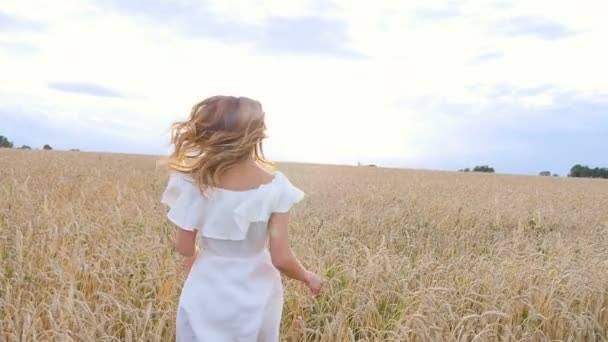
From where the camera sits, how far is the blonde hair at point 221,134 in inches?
93.9

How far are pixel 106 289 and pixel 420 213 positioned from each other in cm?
547

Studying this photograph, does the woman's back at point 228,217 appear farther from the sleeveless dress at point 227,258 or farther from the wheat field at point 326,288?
the wheat field at point 326,288

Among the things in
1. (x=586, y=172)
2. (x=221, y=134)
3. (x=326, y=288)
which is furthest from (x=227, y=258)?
(x=586, y=172)

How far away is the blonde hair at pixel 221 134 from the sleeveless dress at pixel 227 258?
10 cm

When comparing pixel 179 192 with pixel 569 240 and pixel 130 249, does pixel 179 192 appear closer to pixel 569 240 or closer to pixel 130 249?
pixel 130 249

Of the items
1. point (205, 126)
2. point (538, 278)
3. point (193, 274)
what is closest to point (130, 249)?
point (193, 274)

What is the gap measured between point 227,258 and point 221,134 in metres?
0.52

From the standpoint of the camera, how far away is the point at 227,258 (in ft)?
8.26

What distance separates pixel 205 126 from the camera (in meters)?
2.41

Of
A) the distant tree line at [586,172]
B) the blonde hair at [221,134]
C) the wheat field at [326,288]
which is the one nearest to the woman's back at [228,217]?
the blonde hair at [221,134]

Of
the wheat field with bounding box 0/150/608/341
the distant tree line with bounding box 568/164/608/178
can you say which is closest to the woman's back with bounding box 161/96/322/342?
the wheat field with bounding box 0/150/608/341

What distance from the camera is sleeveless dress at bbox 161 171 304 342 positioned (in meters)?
2.44

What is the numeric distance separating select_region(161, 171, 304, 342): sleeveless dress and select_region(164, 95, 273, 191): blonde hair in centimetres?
10

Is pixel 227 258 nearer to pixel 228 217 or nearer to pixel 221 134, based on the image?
pixel 228 217
